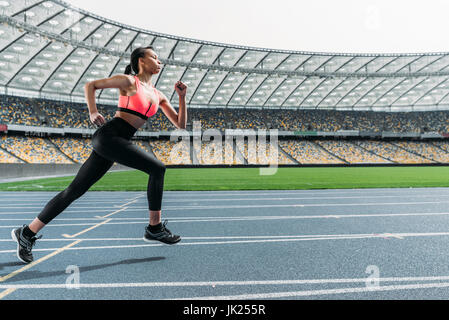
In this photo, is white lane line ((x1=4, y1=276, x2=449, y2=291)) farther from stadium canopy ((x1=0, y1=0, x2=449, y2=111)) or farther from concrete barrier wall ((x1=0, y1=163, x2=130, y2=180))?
stadium canopy ((x1=0, y1=0, x2=449, y2=111))

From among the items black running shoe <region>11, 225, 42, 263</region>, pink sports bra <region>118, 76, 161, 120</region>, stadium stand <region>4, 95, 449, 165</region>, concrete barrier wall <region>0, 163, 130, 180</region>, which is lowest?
black running shoe <region>11, 225, 42, 263</region>

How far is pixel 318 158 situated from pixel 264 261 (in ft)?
151

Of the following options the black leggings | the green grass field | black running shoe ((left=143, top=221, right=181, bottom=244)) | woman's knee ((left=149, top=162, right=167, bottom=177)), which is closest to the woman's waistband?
the black leggings

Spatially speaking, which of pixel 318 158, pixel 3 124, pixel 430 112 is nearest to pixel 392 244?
pixel 3 124

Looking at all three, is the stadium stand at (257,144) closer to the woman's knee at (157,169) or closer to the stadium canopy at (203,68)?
the stadium canopy at (203,68)

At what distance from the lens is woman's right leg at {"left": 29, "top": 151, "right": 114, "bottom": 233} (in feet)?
10.2

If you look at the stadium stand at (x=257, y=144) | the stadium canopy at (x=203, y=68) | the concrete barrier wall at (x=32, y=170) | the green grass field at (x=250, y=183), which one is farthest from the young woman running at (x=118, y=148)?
the stadium stand at (x=257, y=144)

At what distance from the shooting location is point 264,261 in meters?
3.10

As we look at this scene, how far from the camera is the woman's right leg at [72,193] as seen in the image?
310 cm

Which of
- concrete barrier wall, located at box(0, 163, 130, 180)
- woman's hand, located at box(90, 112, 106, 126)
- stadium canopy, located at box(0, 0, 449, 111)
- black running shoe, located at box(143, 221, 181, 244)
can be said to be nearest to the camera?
woman's hand, located at box(90, 112, 106, 126)

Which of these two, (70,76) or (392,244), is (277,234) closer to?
(392,244)

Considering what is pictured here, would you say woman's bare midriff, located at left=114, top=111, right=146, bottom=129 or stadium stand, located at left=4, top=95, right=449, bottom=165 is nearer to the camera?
woman's bare midriff, located at left=114, top=111, right=146, bottom=129

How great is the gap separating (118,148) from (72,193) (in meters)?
0.65

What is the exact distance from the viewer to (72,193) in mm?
3123
